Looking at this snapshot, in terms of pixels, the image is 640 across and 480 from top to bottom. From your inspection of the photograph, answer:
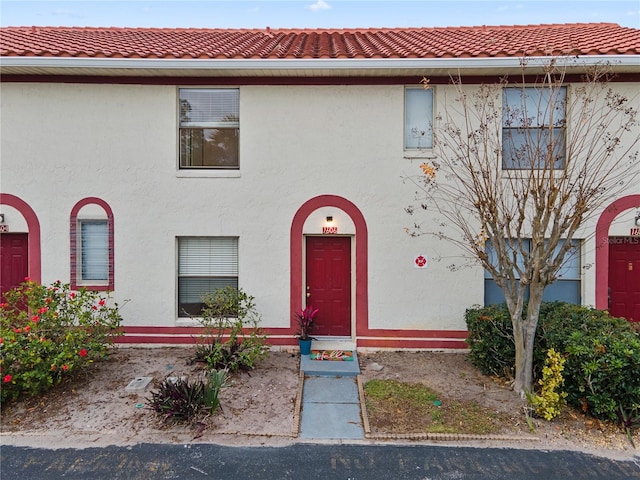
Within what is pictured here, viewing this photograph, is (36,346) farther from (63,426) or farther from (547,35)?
(547,35)

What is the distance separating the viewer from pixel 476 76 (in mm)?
6703

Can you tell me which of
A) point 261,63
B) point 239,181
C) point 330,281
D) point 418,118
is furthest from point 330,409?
point 261,63

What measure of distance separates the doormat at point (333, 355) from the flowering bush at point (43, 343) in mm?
3597

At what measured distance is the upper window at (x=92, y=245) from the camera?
698 centimetres

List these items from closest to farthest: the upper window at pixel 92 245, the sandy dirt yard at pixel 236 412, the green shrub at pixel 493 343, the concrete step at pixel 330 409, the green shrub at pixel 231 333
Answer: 1. the sandy dirt yard at pixel 236 412
2. the concrete step at pixel 330 409
3. the green shrub at pixel 493 343
4. the green shrub at pixel 231 333
5. the upper window at pixel 92 245

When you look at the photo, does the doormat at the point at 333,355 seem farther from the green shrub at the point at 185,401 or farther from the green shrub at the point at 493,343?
the green shrub at the point at 185,401

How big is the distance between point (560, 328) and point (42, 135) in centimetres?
972

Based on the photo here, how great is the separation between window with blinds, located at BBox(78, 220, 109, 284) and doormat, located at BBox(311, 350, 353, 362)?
4439 mm

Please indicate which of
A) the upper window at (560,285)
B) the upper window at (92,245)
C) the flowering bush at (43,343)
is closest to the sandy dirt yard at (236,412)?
the flowering bush at (43,343)

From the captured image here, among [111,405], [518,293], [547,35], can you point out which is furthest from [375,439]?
[547,35]

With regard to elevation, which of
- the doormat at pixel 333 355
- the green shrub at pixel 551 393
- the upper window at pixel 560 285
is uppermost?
the upper window at pixel 560 285

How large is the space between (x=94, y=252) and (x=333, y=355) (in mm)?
5183

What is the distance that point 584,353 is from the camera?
4414 mm

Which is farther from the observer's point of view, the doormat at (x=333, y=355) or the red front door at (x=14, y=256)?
the red front door at (x=14, y=256)
